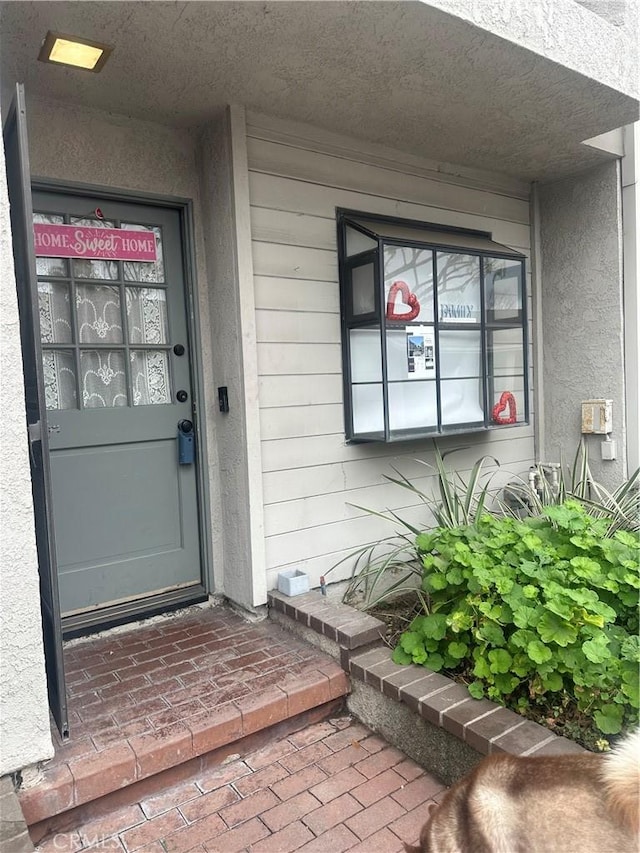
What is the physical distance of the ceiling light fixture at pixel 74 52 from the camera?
237cm

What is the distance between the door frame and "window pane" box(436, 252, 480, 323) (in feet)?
4.93

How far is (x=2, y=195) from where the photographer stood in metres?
1.80

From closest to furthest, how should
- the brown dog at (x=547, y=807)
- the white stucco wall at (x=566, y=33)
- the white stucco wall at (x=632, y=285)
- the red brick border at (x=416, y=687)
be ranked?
the brown dog at (x=547, y=807) → the red brick border at (x=416, y=687) → the white stucco wall at (x=566, y=33) → the white stucco wall at (x=632, y=285)

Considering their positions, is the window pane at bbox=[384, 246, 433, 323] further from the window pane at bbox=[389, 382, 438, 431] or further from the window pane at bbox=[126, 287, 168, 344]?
the window pane at bbox=[126, 287, 168, 344]

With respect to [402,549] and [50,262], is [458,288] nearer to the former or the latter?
[402,549]

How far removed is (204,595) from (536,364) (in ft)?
10.1

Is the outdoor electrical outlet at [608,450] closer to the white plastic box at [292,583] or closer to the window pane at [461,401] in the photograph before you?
the window pane at [461,401]

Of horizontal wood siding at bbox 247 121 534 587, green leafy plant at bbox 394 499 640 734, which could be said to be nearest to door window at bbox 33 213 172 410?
horizontal wood siding at bbox 247 121 534 587

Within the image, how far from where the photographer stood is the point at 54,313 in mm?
2916

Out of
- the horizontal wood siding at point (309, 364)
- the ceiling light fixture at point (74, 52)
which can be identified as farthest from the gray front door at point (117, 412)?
the ceiling light fixture at point (74, 52)

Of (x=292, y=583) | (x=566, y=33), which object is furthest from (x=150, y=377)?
(x=566, y=33)

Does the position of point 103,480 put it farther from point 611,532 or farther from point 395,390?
point 611,532

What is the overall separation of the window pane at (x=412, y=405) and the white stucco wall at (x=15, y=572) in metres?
2.10

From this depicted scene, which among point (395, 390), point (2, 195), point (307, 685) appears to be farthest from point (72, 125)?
point (307, 685)
